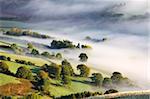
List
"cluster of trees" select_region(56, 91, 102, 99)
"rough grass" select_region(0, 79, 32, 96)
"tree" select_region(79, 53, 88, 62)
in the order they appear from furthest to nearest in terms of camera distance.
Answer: "tree" select_region(79, 53, 88, 62), "cluster of trees" select_region(56, 91, 102, 99), "rough grass" select_region(0, 79, 32, 96)

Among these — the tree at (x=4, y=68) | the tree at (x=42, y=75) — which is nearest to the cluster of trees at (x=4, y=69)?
the tree at (x=4, y=68)

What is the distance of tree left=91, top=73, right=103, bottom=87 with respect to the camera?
537 cm

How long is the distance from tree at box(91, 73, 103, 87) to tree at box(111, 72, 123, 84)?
115mm

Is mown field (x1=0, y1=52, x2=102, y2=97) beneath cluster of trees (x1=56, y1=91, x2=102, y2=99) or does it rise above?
above

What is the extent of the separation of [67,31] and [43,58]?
35cm

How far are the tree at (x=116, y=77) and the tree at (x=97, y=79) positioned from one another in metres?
0.12

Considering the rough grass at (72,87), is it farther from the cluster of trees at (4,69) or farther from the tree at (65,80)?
the cluster of trees at (4,69)

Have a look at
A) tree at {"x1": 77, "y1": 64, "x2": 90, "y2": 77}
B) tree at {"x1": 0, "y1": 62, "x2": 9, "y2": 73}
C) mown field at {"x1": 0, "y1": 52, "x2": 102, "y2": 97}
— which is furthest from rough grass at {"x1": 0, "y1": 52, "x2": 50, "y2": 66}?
tree at {"x1": 77, "y1": 64, "x2": 90, "y2": 77}

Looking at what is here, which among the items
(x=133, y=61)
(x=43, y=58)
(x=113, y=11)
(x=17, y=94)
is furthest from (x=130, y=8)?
(x=17, y=94)

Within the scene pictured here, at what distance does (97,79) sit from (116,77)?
0.61 ft

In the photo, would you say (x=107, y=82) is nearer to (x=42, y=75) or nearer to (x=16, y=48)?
(x=42, y=75)

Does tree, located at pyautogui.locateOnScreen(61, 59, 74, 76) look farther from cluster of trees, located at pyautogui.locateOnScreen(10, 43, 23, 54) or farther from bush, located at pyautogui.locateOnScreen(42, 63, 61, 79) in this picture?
cluster of trees, located at pyautogui.locateOnScreen(10, 43, 23, 54)

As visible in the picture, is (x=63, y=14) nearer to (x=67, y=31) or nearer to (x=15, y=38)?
(x=67, y=31)

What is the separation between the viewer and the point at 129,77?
5.42m
